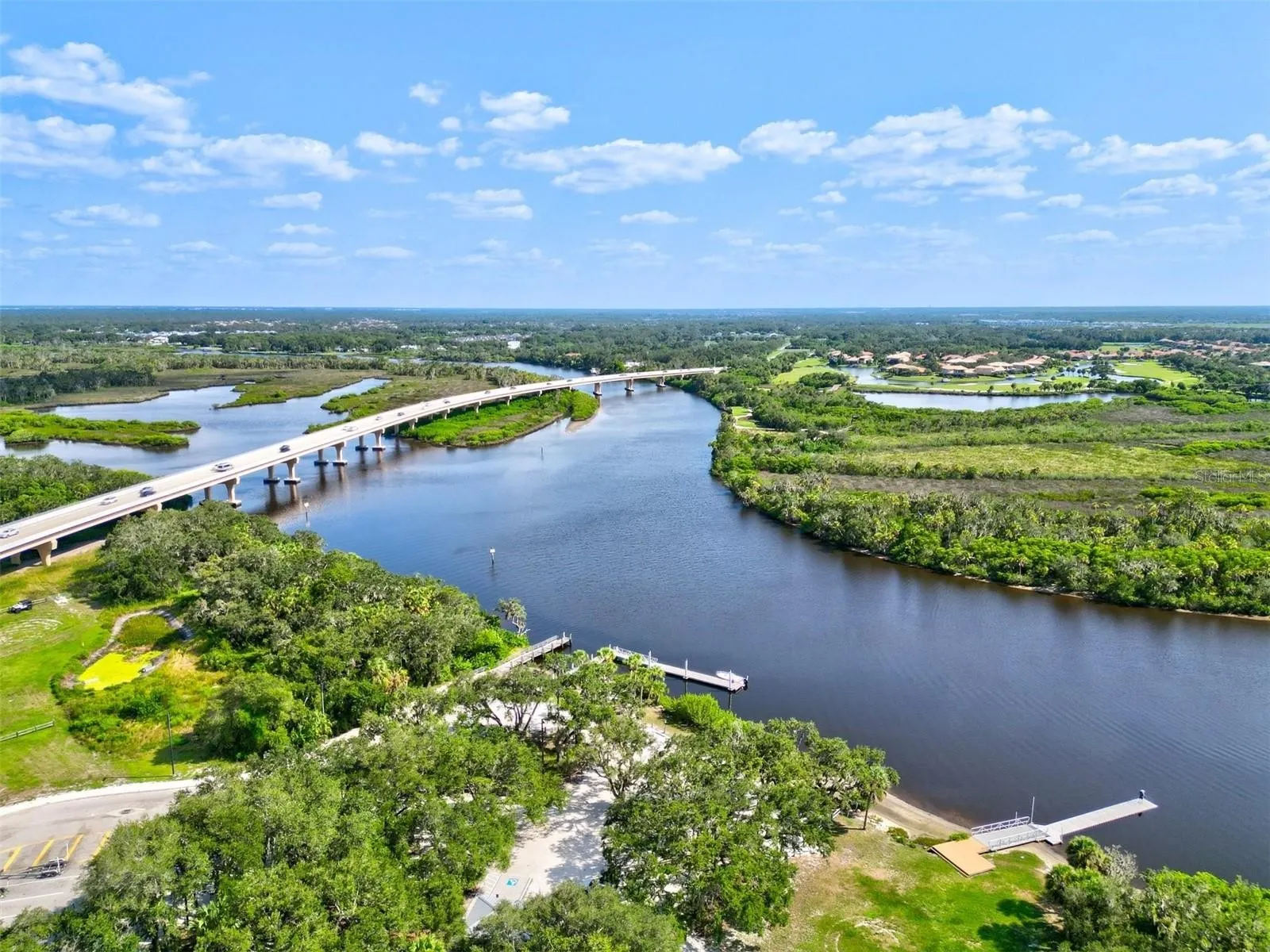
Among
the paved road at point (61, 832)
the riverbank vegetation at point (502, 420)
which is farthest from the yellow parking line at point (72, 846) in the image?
the riverbank vegetation at point (502, 420)

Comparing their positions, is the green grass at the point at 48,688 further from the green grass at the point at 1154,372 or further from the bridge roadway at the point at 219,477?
the green grass at the point at 1154,372

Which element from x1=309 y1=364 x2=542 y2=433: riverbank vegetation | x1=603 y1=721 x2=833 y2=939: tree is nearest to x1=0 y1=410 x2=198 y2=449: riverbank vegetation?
x1=309 y1=364 x2=542 y2=433: riverbank vegetation

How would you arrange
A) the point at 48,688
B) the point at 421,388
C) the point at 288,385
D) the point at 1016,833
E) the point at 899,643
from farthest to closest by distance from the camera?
the point at 288,385, the point at 421,388, the point at 899,643, the point at 48,688, the point at 1016,833

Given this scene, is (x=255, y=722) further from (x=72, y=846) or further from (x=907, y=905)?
(x=907, y=905)

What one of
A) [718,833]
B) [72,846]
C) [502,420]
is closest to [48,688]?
[72,846]

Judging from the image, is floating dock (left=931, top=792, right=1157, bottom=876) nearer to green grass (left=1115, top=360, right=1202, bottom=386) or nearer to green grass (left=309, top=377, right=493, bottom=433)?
green grass (left=309, top=377, right=493, bottom=433)
